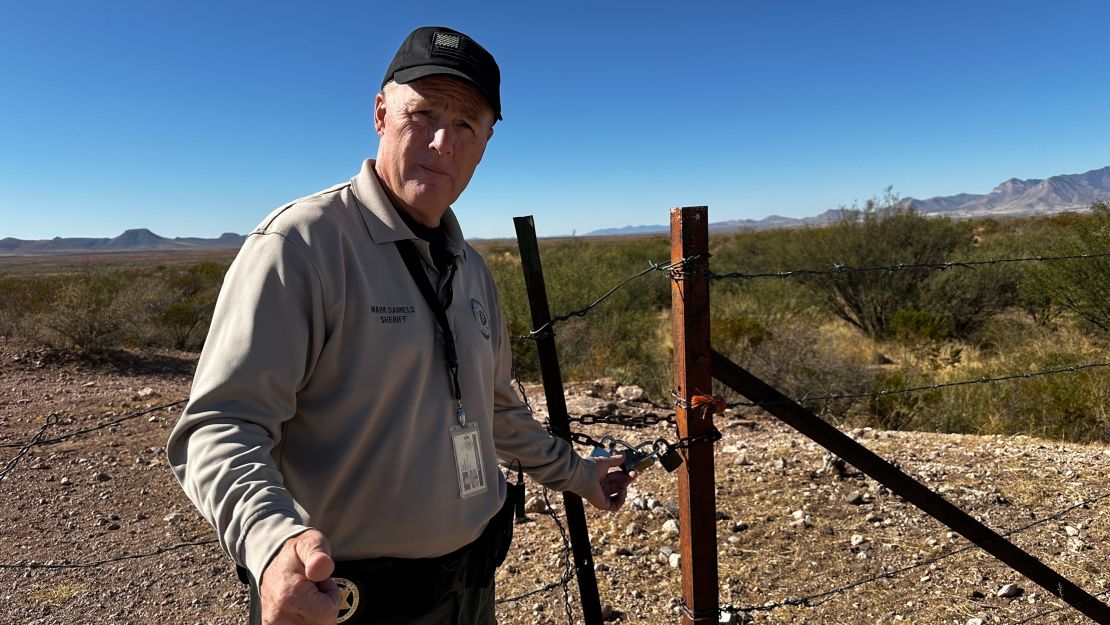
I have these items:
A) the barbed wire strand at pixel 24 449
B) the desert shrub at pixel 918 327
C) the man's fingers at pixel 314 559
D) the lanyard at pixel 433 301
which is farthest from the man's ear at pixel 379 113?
the desert shrub at pixel 918 327

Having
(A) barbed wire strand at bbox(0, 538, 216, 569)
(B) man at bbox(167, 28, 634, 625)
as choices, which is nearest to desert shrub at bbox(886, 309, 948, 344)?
(A) barbed wire strand at bbox(0, 538, 216, 569)

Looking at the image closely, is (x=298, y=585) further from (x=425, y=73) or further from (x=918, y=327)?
(x=918, y=327)

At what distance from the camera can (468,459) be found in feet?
5.24

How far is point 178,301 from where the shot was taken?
1564 cm

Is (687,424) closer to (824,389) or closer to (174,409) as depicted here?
(824,389)

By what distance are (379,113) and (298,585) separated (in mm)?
1135

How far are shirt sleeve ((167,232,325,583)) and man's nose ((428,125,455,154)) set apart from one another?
432mm

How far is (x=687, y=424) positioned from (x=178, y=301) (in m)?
16.3

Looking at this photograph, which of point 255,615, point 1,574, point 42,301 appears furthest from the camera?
point 42,301

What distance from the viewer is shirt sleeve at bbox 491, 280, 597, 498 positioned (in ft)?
6.51

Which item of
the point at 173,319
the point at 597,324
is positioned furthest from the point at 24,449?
the point at 173,319

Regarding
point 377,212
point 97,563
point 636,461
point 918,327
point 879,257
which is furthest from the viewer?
point 879,257

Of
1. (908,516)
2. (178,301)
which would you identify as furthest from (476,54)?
(178,301)

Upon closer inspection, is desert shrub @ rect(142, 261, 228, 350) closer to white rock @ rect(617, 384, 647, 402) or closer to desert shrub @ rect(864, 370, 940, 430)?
white rock @ rect(617, 384, 647, 402)
